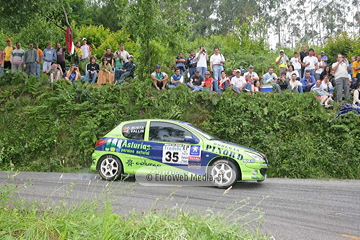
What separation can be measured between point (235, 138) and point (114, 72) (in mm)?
7415

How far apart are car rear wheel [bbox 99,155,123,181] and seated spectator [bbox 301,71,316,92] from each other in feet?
35.3

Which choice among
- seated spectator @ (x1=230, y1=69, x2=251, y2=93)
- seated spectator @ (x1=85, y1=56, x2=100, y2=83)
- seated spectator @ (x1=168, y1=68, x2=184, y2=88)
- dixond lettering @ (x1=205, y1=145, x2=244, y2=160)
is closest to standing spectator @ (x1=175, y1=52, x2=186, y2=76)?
seated spectator @ (x1=168, y1=68, x2=184, y2=88)

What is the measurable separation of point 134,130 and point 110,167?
1215 millimetres

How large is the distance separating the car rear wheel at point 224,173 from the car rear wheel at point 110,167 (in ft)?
8.65

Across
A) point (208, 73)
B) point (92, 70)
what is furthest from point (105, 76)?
point (208, 73)

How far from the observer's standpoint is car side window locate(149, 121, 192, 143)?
34.0 feet

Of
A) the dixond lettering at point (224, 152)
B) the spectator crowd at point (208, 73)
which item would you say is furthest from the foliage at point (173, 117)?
the dixond lettering at point (224, 152)

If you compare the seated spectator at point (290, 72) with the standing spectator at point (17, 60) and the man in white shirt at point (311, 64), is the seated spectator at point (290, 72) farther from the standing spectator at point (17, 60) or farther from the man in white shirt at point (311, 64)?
the standing spectator at point (17, 60)

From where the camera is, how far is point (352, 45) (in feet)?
93.9

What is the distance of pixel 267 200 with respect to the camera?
326 inches

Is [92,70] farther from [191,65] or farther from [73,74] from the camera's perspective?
[191,65]

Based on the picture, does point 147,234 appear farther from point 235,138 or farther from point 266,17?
point 266,17

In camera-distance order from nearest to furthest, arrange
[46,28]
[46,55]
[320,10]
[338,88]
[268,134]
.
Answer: [268,134] < [338,88] < [46,55] < [46,28] < [320,10]

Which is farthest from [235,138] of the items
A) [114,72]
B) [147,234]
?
[147,234]
